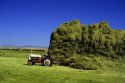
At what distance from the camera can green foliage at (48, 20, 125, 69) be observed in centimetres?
2845

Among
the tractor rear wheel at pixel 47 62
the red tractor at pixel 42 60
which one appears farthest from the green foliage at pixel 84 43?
the tractor rear wheel at pixel 47 62

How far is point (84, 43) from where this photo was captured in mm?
29656

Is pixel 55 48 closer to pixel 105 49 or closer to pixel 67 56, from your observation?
pixel 67 56

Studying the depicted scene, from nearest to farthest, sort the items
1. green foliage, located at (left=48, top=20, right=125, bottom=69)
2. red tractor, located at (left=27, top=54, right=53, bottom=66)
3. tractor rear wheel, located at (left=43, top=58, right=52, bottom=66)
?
green foliage, located at (left=48, top=20, right=125, bottom=69), tractor rear wheel, located at (left=43, top=58, right=52, bottom=66), red tractor, located at (left=27, top=54, right=53, bottom=66)

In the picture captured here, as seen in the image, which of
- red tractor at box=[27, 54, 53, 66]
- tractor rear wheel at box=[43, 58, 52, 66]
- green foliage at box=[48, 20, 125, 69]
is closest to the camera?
green foliage at box=[48, 20, 125, 69]

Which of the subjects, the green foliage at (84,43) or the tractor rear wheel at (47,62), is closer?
the green foliage at (84,43)

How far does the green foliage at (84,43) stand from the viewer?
1120 inches

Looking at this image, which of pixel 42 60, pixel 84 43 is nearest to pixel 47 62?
pixel 42 60

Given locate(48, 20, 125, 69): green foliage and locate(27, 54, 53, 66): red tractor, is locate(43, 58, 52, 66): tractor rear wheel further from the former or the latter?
locate(48, 20, 125, 69): green foliage

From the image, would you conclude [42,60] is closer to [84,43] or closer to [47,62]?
[47,62]

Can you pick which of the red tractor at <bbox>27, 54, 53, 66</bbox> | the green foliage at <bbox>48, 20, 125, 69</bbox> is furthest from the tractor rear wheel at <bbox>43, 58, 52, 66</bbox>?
the green foliage at <bbox>48, 20, 125, 69</bbox>

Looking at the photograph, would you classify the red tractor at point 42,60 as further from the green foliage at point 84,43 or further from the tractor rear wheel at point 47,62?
the green foliage at point 84,43

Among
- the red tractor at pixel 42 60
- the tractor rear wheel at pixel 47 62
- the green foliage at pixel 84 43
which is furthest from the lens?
the red tractor at pixel 42 60

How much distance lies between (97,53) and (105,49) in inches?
29.3
